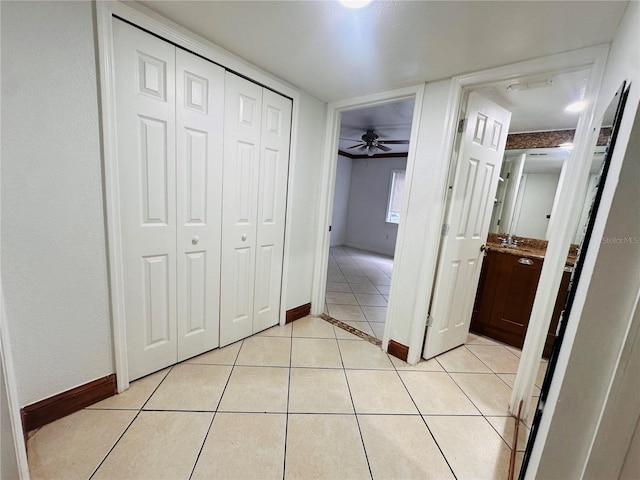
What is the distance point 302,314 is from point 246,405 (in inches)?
46.9

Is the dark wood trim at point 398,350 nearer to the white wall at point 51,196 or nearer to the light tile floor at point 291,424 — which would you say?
the light tile floor at point 291,424

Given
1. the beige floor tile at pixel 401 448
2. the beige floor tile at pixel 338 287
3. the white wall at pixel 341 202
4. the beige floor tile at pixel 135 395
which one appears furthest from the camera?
the white wall at pixel 341 202

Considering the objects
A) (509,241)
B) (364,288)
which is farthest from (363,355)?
(509,241)

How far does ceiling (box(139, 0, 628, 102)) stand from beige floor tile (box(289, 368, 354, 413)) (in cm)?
207

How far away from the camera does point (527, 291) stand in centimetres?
222

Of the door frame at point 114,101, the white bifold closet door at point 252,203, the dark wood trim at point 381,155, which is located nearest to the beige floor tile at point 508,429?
the white bifold closet door at point 252,203

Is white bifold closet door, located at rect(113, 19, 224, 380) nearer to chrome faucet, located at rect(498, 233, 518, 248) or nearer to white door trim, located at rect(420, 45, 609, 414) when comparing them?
white door trim, located at rect(420, 45, 609, 414)

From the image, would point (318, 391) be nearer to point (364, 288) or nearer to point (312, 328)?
point (312, 328)

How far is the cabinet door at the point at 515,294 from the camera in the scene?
2205 millimetres

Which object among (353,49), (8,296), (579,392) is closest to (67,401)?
(8,296)

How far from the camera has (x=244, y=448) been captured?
122cm

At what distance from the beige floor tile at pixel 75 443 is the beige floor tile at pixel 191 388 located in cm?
16

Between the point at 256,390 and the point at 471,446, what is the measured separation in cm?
122

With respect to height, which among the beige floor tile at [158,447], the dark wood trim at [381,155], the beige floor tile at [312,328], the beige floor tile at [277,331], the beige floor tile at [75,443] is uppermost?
the dark wood trim at [381,155]
